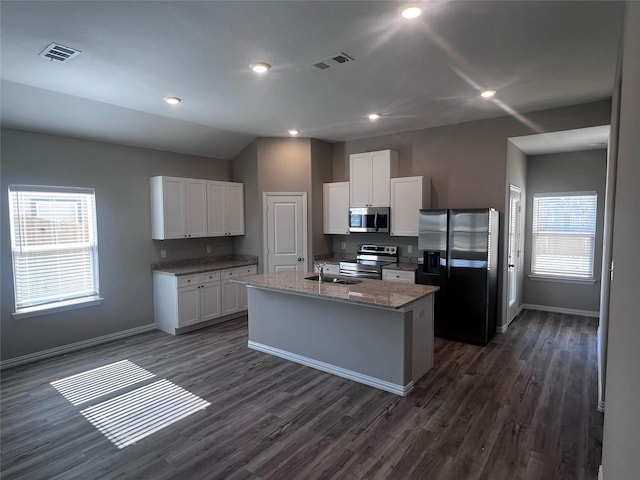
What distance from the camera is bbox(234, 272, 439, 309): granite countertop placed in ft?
10.6

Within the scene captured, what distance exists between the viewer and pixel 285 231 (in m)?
6.17

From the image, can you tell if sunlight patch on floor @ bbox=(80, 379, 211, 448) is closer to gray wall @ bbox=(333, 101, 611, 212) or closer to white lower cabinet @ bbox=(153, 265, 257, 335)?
white lower cabinet @ bbox=(153, 265, 257, 335)

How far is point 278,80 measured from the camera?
3559mm

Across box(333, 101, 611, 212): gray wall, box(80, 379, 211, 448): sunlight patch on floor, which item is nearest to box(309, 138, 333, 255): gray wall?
box(333, 101, 611, 212): gray wall

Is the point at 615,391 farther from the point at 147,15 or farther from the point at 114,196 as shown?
the point at 114,196

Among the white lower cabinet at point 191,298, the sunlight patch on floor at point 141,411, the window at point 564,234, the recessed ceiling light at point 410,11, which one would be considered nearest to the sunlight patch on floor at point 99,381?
the sunlight patch on floor at point 141,411

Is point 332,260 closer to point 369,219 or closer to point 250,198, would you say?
point 369,219

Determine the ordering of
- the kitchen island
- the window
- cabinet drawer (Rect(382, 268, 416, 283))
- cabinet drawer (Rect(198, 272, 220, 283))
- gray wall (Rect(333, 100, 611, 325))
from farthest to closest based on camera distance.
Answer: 1. the window
2. cabinet drawer (Rect(198, 272, 220, 283))
3. cabinet drawer (Rect(382, 268, 416, 283))
4. gray wall (Rect(333, 100, 611, 325))
5. the kitchen island

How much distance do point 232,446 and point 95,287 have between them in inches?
133

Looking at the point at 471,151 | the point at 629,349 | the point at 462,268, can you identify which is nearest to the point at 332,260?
the point at 462,268

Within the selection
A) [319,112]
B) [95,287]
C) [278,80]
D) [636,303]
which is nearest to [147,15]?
[278,80]

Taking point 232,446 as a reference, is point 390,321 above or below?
above

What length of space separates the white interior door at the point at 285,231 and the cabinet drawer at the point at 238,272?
0.77ft

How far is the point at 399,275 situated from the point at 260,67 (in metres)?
3.34
